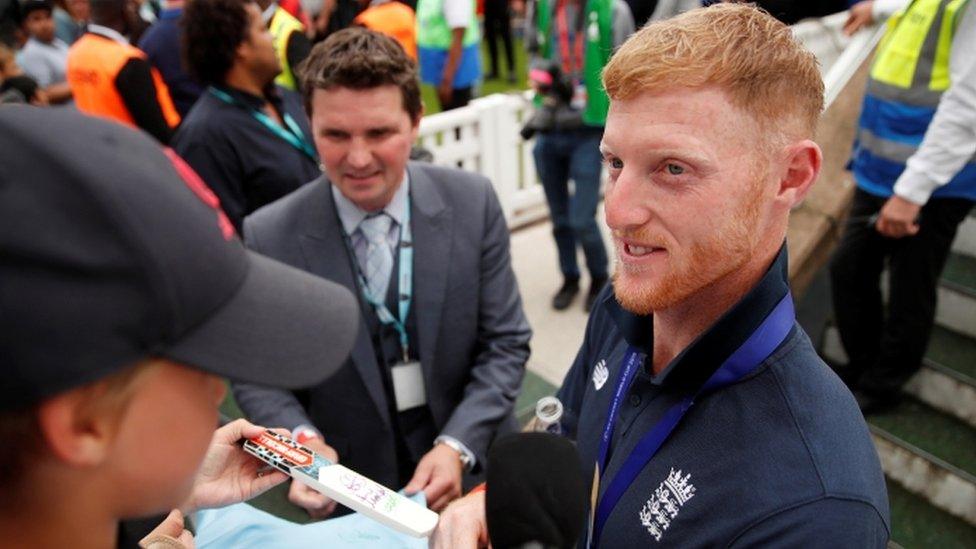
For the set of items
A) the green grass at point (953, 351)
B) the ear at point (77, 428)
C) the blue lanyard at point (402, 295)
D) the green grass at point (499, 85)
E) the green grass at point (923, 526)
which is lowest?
the green grass at point (499, 85)

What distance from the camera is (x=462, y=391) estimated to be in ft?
7.98

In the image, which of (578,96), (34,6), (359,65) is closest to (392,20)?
(578,96)

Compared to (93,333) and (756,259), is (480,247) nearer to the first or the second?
(756,259)

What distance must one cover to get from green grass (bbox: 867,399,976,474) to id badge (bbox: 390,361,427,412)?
7.89 ft

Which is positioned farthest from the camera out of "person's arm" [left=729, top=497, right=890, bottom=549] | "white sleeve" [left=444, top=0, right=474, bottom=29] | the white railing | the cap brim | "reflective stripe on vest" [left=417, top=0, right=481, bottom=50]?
"reflective stripe on vest" [left=417, top=0, right=481, bottom=50]

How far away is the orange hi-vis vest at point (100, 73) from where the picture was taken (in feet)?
13.0

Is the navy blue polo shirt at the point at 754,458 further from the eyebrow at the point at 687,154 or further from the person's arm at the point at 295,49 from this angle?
the person's arm at the point at 295,49

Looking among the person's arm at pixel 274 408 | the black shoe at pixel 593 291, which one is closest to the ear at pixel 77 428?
the person's arm at pixel 274 408

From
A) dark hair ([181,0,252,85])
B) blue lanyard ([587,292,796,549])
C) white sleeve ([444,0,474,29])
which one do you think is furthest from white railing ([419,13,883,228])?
blue lanyard ([587,292,796,549])

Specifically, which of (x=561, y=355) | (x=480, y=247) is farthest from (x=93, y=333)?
(x=561, y=355)

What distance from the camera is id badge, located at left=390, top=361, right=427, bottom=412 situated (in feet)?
7.48

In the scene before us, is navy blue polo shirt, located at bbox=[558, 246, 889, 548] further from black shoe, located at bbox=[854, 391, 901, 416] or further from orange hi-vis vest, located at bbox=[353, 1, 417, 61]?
orange hi-vis vest, located at bbox=[353, 1, 417, 61]

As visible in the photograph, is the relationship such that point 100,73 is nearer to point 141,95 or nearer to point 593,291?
point 141,95

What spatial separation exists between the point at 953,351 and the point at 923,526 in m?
0.97
